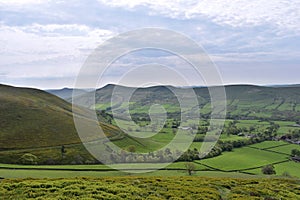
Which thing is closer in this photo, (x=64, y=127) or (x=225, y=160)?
(x=225, y=160)

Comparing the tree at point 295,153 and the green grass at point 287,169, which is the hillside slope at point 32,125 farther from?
the tree at point 295,153

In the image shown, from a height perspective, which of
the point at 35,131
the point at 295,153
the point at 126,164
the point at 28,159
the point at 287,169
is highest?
the point at 35,131

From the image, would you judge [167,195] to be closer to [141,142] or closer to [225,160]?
[225,160]

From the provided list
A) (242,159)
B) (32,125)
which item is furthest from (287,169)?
(32,125)

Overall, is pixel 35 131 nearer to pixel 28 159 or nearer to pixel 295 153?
pixel 28 159

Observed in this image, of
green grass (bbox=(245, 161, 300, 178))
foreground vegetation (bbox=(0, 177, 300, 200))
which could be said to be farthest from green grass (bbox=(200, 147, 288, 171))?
foreground vegetation (bbox=(0, 177, 300, 200))

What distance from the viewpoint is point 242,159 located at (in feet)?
371

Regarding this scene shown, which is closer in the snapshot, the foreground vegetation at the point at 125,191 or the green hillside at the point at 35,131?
the foreground vegetation at the point at 125,191

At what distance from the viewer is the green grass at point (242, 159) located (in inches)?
3989

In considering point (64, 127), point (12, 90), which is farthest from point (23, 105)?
point (12, 90)

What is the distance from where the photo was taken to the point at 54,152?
10800 centimetres

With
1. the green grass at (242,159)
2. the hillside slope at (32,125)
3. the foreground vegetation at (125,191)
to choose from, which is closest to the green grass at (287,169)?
the green grass at (242,159)

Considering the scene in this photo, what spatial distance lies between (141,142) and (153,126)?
3974 cm

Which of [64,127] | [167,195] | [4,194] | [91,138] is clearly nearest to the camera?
[4,194]
